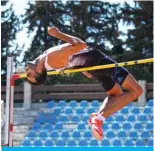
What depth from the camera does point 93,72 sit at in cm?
383

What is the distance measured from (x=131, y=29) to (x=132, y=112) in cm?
695

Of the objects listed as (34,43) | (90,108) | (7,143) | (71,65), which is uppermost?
(71,65)

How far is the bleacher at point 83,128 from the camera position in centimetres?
939

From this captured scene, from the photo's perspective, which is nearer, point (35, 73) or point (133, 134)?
point (35, 73)

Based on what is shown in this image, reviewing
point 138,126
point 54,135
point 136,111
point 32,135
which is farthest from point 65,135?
point 136,111

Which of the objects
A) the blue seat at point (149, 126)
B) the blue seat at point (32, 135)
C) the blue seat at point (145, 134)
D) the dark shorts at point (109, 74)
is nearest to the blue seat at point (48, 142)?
the blue seat at point (32, 135)

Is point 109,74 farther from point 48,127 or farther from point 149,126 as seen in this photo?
point 48,127

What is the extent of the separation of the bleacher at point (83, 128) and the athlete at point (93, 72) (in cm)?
541

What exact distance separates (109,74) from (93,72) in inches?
5.8

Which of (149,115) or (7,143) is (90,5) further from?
(7,143)

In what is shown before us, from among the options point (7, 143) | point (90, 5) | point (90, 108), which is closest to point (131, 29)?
point (90, 5)

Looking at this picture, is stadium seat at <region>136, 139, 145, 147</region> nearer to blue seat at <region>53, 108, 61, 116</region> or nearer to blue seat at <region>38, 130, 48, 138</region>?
blue seat at <region>38, 130, 48, 138</region>

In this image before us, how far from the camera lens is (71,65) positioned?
148 inches

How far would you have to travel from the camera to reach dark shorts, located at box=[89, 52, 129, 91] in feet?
12.2
